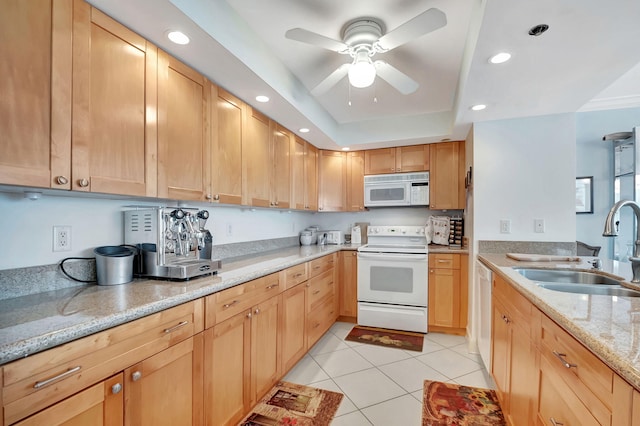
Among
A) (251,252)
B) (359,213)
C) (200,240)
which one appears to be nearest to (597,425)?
(200,240)

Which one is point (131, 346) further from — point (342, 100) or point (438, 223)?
point (438, 223)

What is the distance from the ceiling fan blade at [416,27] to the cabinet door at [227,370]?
5.75ft

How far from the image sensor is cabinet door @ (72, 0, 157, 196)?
3.85 ft

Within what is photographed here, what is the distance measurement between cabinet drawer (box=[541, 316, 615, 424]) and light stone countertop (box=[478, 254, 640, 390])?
0.04m

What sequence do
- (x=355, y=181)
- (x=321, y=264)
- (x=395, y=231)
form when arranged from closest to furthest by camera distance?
(x=321, y=264)
(x=395, y=231)
(x=355, y=181)

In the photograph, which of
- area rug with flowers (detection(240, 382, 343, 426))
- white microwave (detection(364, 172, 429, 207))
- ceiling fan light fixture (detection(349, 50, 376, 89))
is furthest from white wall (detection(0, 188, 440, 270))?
white microwave (detection(364, 172, 429, 207))

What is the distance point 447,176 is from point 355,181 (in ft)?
3.67

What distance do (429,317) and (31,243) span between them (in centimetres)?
324

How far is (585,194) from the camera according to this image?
335cm

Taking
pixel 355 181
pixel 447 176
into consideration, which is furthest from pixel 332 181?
pixel 447 176

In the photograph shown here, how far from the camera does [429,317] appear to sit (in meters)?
3.14

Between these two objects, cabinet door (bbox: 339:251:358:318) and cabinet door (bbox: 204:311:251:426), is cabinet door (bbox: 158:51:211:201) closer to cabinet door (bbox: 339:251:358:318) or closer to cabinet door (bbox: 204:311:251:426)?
cabinet door (bbox: 204:311:251:426)

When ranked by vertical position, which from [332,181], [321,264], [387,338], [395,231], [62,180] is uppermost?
[332,181]

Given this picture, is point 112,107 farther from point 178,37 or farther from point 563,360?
point 563,360
